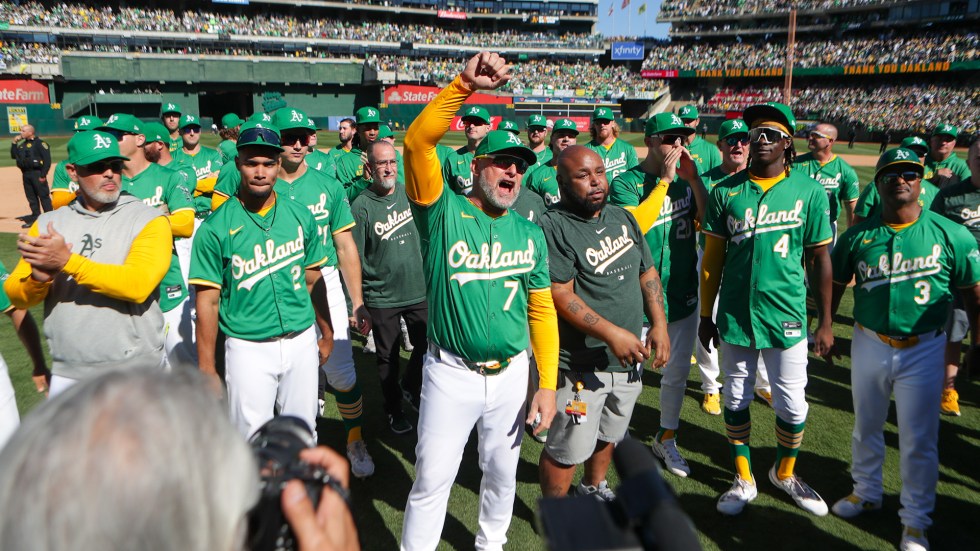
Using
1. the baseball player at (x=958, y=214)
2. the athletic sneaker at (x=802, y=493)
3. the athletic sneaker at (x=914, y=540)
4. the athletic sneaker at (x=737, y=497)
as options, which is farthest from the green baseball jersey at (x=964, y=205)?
the athletic sneaker at (x=737, y=497)

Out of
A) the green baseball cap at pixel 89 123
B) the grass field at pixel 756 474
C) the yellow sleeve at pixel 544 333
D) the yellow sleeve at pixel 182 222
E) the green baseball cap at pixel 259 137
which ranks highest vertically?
the green baseball cap at pixel 89 123

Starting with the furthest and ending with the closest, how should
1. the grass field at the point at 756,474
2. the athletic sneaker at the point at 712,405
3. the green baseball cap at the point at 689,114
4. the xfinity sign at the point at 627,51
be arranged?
the xfinity sign at the point at 627,51 → the green baseball cap at the point at 689,114 → the athletic sneaker at the point at 712,405 → the grass field at the point at 756,474

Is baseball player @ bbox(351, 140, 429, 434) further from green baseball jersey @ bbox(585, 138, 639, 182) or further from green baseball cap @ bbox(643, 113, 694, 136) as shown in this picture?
green baseball jersey @ bbox(585, 138, 639, 182)

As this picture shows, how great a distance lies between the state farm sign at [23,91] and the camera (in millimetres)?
42156

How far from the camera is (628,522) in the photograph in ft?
4.04

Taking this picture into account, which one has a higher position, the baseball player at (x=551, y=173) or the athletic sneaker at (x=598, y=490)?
the baseball player at (x=551, y=173)

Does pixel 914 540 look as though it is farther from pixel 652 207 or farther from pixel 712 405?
pixel 652 207

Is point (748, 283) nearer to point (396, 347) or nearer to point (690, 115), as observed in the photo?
point (396, 347)

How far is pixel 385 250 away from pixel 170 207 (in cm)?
191

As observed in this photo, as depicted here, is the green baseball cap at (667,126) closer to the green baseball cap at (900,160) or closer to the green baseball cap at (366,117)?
the green baseball cap at (900,160)

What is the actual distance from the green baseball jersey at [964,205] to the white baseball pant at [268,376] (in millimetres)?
6012

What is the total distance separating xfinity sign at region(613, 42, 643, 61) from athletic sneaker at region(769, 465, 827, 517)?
6577 centimetres

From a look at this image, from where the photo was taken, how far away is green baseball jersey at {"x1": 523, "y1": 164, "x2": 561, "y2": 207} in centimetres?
787

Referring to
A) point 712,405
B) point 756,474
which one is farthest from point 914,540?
→ point 712,405
